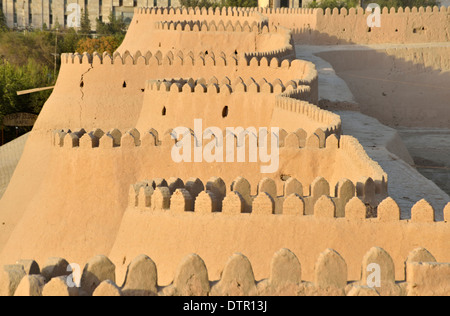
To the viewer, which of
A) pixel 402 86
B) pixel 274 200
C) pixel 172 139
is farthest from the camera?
pixel 402 86

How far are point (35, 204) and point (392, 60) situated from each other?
80.3ft

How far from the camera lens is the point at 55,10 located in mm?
90062

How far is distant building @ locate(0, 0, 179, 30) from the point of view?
89125mm

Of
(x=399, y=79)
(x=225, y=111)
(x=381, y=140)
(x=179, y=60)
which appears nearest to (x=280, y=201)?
(x=225, y=111)

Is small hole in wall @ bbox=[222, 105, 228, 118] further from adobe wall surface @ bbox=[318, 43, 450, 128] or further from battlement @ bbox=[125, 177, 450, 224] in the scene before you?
adobe wall surface @ bbox=[318, 43, 450, 128]

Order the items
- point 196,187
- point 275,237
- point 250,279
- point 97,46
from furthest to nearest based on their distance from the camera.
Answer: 1. point 97,46
2. point 196,187
3. point 275,237
4. point 250,279

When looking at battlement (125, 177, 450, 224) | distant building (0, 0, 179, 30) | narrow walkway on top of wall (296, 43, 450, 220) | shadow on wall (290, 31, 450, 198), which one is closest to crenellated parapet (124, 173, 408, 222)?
battlement (125, 177, 450, 224)

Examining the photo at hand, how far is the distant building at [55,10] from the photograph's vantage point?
89.1 m

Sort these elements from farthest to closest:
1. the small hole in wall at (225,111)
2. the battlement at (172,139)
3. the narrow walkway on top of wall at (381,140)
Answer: the small hole in wall at (225,111), the battlement at (172,139), the narrow walkway on top of wall at (381,140)

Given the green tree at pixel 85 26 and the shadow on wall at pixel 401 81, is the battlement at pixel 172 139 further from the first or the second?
the green tree at pixel 85 26

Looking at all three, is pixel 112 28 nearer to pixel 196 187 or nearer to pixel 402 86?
pixel 402 86

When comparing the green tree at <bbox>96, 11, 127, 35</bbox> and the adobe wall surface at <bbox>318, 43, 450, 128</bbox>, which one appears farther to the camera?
the green tree at <bbox>96, 11, 127, 35</bbox>

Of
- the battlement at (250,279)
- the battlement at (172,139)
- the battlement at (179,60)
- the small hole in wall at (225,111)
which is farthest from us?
the battlement at (179,60)

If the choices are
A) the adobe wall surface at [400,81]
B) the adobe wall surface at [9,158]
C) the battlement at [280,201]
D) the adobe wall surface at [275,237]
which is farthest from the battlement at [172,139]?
the adobe wall surface at [400,81]
